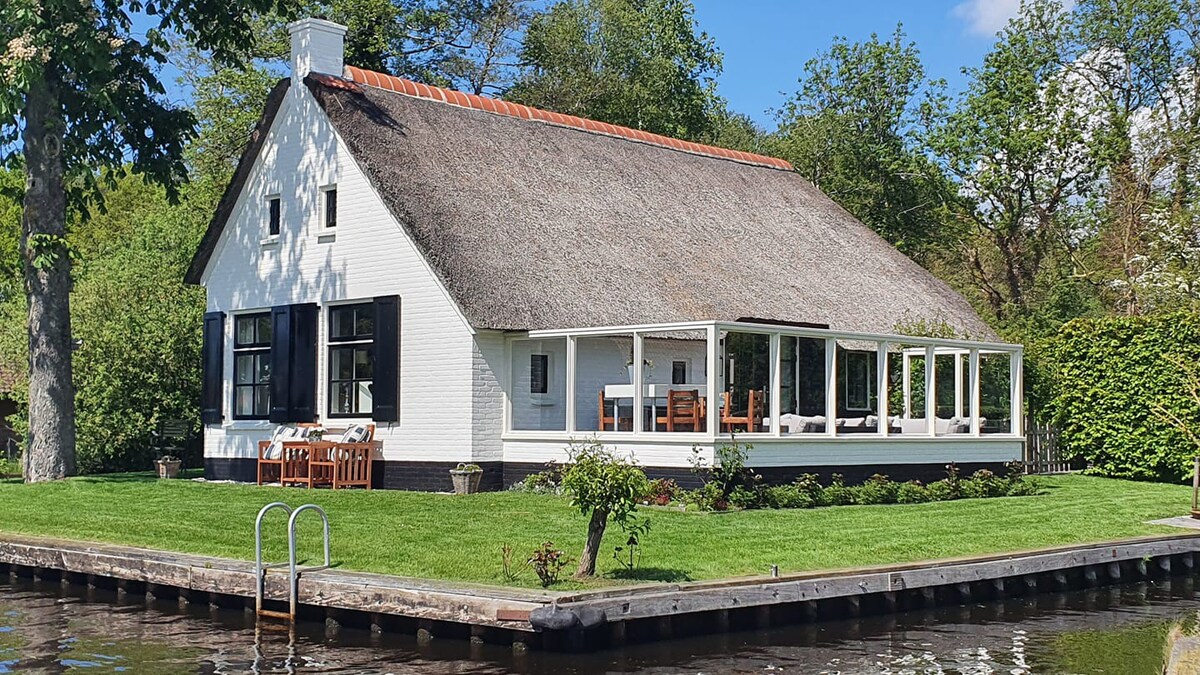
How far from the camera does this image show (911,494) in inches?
848

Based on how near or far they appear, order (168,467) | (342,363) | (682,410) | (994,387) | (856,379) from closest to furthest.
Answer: (682,410) < (342,363) < (168,467) < (856,379) < (994,387)

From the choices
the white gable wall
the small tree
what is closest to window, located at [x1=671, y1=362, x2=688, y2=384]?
the white gable wall

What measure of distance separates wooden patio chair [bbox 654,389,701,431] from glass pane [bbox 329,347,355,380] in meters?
5.82

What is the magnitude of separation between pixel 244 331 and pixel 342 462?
4.81 m

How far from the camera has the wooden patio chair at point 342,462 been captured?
74.5 feet

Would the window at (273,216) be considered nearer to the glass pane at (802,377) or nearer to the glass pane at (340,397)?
the glass pane at (340,397)

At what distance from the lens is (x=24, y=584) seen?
53.8ft

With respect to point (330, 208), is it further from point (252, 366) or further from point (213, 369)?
point (213, 369)

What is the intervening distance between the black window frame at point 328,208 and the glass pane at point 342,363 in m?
2.33

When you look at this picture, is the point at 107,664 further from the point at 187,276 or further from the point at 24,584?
the point at 187,276

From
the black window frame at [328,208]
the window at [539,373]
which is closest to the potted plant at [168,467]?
the black window frame at [328,208]

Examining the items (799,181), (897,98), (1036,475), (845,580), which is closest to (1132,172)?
(897,98)

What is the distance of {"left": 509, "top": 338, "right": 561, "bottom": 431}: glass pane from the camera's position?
2250cm

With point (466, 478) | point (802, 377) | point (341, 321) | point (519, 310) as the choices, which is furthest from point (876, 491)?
point (341, 321)
